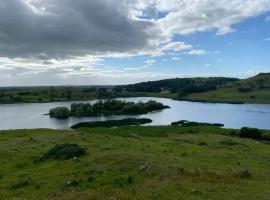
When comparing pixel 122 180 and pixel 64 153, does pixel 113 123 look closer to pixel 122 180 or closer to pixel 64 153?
pixel 64 153

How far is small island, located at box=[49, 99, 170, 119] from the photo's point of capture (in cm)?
15812

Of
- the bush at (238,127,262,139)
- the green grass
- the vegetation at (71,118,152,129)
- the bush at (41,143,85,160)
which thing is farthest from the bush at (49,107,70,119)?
the green grass

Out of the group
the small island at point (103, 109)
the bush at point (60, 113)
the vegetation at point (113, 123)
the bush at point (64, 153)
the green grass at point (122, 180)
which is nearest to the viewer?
the green grass at point (122, 180)

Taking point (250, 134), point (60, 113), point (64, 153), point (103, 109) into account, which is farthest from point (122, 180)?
point (103, 109)

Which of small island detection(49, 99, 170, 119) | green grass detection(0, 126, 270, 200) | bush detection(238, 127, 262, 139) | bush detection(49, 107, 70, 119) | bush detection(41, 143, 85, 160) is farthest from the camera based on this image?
small island detection(49, 99, 170, 119)

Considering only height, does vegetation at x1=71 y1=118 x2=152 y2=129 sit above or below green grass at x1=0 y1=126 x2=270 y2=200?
below

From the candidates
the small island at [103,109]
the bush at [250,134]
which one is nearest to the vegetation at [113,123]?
the small island at [103,109]

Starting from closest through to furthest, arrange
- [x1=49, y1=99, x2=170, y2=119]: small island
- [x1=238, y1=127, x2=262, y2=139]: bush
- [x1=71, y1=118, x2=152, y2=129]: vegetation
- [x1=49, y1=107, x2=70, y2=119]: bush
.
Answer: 1. [x1=238, y1=127, x2=262, y2=139]: bush
2. [x1=71, y1=118, x2=152, y2=129]: vegetation
3. [x1=49, y1=107, x2=70, y2=119]: bush
4. [x1=49, y1=99, x2=170, y2=119]: small island

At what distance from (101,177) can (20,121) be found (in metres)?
124

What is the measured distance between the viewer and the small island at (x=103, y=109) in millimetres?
158125

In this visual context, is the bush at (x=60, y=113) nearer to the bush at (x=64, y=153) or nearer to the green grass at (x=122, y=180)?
the bush at (x=64, y=153)

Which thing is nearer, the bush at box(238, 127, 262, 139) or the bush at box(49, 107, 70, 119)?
the bush at box(238, 127, 262, 139)

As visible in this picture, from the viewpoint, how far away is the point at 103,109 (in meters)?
181

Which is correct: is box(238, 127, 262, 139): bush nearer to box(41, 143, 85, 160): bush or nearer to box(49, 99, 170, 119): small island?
box(41, 143, 85, 160): bush
